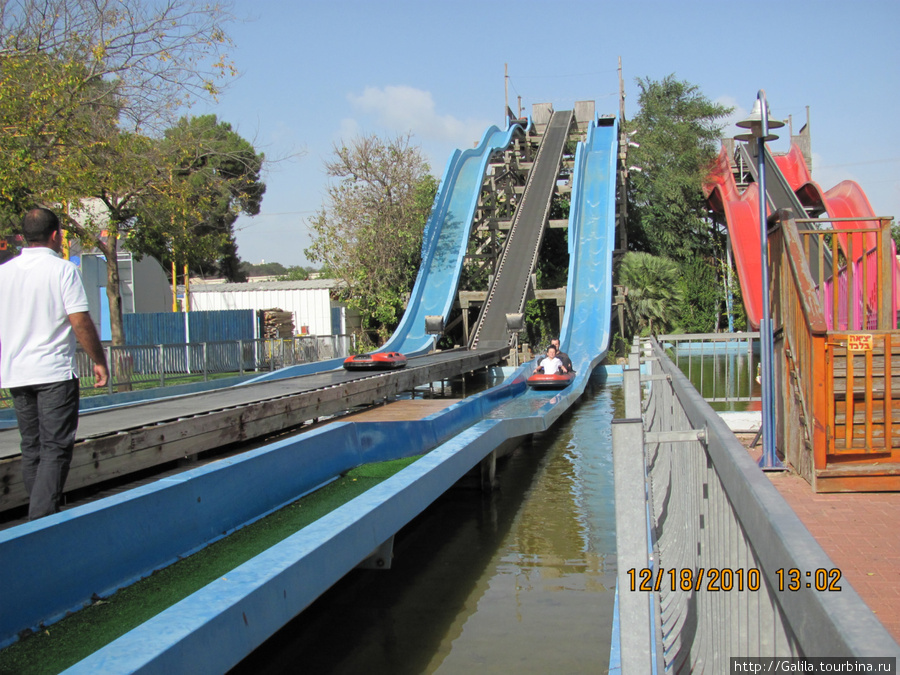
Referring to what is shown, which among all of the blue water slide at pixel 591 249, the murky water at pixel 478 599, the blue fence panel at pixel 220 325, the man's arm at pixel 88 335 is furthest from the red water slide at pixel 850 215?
the blue fence panel at pixel 220 325

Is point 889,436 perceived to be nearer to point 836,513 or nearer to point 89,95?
point 836,513

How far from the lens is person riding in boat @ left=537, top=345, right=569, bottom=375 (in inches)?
502

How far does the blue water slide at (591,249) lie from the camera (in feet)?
62.7

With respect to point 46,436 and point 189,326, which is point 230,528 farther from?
point 189,326

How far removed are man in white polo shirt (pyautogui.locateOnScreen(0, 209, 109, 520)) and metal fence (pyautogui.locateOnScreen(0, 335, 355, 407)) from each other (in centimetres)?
858

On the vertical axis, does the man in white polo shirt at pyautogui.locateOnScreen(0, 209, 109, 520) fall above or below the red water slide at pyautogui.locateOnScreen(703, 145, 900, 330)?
below

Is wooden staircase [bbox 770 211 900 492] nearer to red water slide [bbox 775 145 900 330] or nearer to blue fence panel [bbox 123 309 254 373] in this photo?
red water slide [bbox 775 145 900 330]

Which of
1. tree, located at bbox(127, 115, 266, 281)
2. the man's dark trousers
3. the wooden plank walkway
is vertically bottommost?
the wooden plank walkway

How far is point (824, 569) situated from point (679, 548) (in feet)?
7.36

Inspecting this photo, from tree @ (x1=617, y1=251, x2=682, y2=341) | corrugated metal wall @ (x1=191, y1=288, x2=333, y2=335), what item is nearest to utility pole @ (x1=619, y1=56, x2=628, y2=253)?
tree @ (x1=617, y1=251, x2=682, y2=341)

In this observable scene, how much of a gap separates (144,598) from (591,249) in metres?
21.1

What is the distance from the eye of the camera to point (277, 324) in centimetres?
2464

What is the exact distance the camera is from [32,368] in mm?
4168

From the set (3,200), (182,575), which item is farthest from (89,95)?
(182,575)
